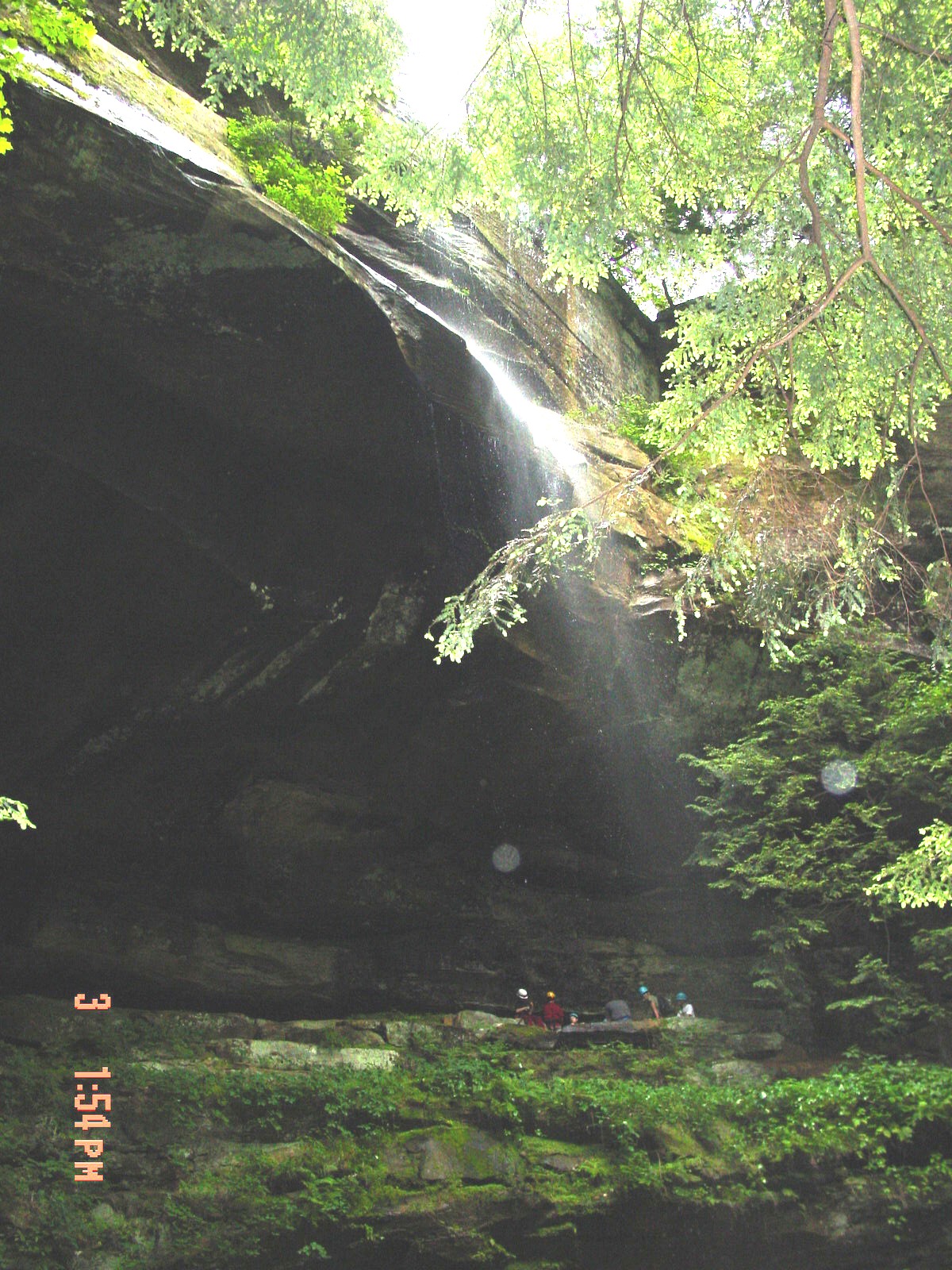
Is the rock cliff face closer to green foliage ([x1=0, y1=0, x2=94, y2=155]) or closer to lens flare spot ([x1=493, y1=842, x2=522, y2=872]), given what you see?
lens flare spot ([x1=493, y1=842, x2=522, y2=872])

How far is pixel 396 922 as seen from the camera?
42.4ft

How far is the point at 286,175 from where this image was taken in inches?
386

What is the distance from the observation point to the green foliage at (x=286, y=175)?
9391 mm

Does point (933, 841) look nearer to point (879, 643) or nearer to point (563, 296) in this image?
point (879, 643)

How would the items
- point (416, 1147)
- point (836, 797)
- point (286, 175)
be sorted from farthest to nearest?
point (836, 797) → point (286, 175) → point (416, 1147)

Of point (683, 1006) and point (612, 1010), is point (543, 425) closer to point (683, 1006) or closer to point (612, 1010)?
point (612, 1010)

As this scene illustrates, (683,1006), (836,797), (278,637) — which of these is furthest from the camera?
(683,1006)

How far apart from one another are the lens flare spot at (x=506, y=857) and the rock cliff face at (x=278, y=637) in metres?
0.05

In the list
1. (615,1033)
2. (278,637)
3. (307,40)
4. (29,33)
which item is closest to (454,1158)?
(615,1033)

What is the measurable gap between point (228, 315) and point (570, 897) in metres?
9.78

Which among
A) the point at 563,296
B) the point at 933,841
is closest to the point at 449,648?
the point at 933,841

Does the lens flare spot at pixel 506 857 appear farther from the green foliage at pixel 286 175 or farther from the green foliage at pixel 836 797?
the green foliage at pixel 286 175

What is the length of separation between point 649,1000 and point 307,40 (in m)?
12.0

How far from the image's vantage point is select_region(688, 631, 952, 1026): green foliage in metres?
11.1
